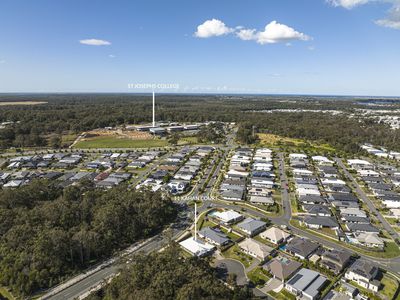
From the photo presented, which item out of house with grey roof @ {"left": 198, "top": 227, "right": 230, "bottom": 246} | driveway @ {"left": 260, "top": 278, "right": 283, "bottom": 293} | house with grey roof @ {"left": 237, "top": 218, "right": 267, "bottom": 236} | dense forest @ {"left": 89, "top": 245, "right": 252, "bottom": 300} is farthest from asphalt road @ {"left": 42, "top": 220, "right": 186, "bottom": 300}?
driveway @ {"left": 260, "top": 278, "right": 283, "bottom": 293}

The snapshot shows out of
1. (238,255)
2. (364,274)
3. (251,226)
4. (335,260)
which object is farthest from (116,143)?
(364,274)

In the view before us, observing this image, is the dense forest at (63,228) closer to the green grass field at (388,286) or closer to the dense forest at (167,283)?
the dense forest at (167,283)

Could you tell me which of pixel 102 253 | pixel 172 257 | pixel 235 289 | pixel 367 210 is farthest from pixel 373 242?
pixel 102 253

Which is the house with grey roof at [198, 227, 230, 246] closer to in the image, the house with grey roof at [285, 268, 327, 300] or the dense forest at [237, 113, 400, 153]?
the house with grey roof at [285, 268, 327, 300]

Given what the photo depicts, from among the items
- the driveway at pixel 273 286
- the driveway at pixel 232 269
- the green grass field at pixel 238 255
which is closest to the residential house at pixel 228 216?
the green grass field at pixel 238 255

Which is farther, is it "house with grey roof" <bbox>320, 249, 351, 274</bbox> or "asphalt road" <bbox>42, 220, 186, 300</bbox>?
"house with grey roof" <bbox>320, 249, 351, 274</bbox>

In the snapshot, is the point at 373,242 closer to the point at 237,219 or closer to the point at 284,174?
the point at 237,219
